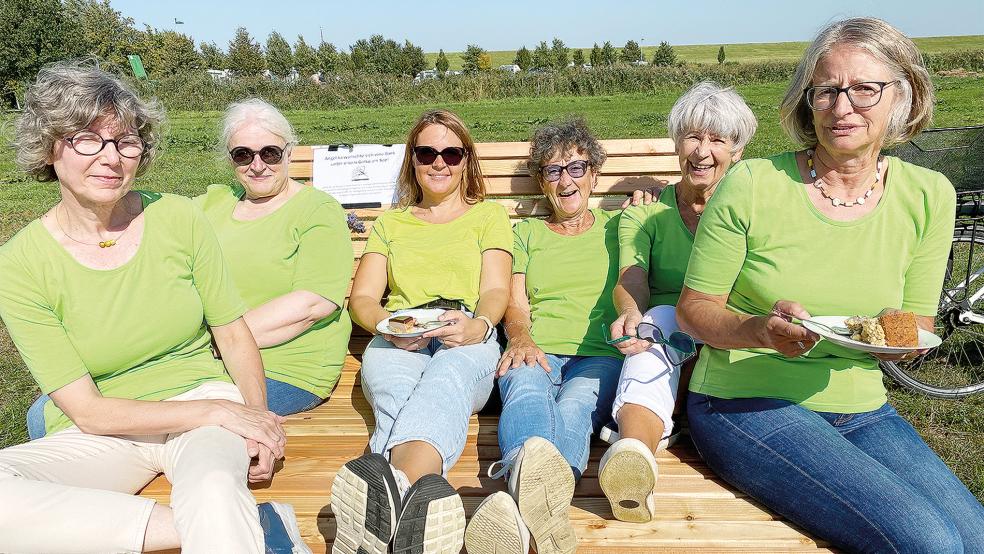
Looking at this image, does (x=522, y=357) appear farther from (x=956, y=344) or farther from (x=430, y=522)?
(x=956, y=344)

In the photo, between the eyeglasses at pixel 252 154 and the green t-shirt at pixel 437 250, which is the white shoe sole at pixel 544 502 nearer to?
the green t-shirt at pixel 437 250

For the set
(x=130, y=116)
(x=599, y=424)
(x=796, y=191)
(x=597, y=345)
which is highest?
(x=130, y=116)

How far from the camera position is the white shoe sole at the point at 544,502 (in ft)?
7.86

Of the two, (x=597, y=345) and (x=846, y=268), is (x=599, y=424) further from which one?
(x=846, y=268)

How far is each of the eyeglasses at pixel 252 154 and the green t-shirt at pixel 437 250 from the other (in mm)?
667

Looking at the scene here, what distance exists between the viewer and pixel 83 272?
8.43 ft

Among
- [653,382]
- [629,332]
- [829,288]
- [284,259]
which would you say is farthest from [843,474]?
[284,259]

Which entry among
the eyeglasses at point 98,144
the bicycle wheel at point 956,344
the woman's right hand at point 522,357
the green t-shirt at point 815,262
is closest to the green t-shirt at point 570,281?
the woman's right hand at point 522,357

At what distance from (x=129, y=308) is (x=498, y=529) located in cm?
154

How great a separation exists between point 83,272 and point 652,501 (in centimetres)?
218

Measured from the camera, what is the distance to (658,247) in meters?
3.64

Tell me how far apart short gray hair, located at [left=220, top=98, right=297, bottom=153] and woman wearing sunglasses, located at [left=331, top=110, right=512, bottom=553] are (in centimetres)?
69

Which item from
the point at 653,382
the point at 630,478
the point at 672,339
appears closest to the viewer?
the point at 630,478

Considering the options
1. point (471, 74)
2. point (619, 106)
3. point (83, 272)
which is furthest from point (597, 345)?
point (471, 74)
